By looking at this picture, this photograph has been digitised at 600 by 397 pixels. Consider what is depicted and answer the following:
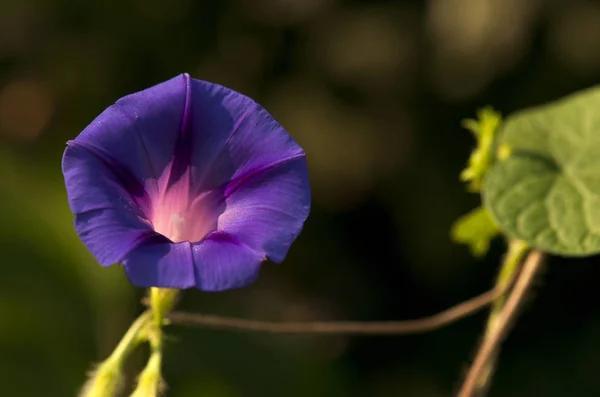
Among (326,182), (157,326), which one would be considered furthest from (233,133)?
(326,182)

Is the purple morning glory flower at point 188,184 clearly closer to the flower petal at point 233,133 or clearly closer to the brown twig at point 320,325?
the flower petal at point 233,133

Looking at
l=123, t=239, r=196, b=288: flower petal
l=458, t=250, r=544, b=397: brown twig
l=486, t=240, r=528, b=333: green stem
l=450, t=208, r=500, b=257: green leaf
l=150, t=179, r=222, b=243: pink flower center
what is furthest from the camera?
l=450, t=208, r=500, b=257: green leaf

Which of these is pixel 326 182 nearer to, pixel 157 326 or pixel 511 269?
pixel 511 269

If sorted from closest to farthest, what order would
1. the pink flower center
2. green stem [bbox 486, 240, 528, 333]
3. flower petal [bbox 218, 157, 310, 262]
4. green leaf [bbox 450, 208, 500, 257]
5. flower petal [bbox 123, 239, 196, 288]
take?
flower petal [bbox 123, 239, 196, 288], flower petal [bbox 218, 157, 310, 262], the pink flower center, green stem [bbox 486, 240, 528, 333], green leaf [bbox 450, 208, 500, 257]

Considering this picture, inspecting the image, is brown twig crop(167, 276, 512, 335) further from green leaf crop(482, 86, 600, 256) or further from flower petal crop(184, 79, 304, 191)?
flower petal crop(184, 79, 304, 191)

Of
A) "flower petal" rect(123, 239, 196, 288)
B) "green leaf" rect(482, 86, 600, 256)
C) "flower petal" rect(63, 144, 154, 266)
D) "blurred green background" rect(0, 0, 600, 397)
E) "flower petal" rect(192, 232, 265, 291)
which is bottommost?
"blurred green background" rect(0, 0, 600, 397)

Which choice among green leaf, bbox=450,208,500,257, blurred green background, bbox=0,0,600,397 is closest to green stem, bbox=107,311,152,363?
green leaf, bbox=450,208,500,257
